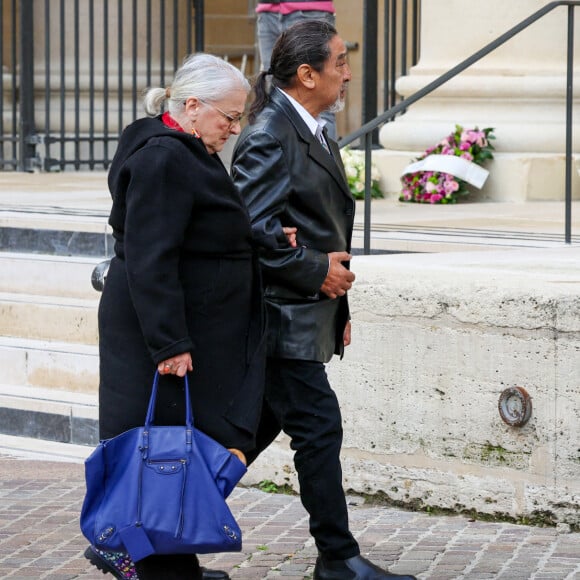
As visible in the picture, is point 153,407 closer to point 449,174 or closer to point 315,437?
point 315,437

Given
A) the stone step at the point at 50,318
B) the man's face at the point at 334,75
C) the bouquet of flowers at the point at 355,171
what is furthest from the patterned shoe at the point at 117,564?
the bouquet of flowers at the point at 355,171

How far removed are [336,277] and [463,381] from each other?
3.85ft

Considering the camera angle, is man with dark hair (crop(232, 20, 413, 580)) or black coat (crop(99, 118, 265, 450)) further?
man with dark hair (crop(232, 20, 413, 580))

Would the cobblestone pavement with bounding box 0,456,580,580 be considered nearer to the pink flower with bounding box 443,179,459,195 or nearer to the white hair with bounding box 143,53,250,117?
the white hair with bounding box 143,53,250,117

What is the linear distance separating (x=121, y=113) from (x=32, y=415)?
18.5 ft

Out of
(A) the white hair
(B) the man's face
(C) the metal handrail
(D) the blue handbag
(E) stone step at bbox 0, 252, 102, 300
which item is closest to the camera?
(D) the blue handbag

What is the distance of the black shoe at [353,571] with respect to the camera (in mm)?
4430

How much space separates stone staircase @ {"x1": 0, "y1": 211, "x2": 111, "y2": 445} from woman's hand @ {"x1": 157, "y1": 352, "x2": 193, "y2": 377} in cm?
277


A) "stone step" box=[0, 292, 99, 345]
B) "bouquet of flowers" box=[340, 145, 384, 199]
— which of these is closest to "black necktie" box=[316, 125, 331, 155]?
"stone step" box=[0, 292, 99, 345]

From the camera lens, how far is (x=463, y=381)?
5.32 metres

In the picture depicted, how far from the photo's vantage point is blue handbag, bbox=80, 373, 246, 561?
3648mm

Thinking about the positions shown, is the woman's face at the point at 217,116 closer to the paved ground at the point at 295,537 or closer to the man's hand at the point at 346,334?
the man's hand at the point at 346,334

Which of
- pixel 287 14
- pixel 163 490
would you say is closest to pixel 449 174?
pixel 287 14

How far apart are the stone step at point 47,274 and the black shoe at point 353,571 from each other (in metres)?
2.92
